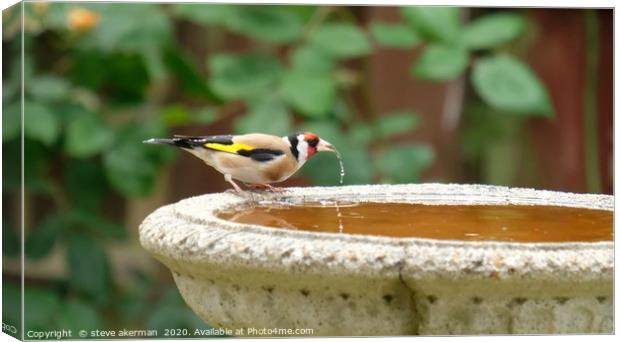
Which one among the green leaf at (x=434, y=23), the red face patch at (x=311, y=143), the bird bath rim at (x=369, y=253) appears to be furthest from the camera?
the green leaf at (x=434, y=23)

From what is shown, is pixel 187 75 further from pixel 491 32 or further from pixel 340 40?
pixel 491 32

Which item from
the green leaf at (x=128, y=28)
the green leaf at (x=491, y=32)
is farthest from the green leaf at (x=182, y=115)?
the green leaf at (x=491, y=32)

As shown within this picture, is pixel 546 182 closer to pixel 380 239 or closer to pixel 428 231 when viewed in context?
pixel 428 231

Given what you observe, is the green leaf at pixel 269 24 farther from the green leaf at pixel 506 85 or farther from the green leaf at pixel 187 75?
the green leaf at pixel 506 85

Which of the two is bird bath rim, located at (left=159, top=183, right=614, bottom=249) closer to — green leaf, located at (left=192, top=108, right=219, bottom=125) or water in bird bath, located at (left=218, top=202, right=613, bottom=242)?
water in bird bath, located at (left=218, top=202, right=613, bottom=242)

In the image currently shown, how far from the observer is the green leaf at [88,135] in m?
3.88

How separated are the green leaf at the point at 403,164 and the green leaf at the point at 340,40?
0.37 m

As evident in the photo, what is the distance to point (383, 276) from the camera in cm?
211

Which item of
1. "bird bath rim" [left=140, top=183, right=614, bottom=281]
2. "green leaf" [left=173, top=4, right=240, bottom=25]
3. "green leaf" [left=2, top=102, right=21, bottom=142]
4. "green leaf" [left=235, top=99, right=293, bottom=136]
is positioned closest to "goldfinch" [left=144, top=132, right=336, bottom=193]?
"green leaf" [left=2, top=102, right=21, bottom=142]

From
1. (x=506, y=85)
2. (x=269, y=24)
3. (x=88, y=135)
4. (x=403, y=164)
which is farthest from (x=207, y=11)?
(x=506, y=85)

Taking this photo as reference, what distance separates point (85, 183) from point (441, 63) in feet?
4.02

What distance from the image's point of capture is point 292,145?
9.38 feet

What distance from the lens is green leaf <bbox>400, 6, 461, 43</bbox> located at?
388cm

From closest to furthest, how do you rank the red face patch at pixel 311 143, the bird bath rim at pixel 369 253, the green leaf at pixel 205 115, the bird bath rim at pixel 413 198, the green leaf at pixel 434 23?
1. the bird bath rim at pixel 369 253
2. the bird bath rim at pixel 413 198
3. the red face patch at pixel 311 143
4. the green leaf at pixel 434 23
5. the green leaf at pixel 205 115
